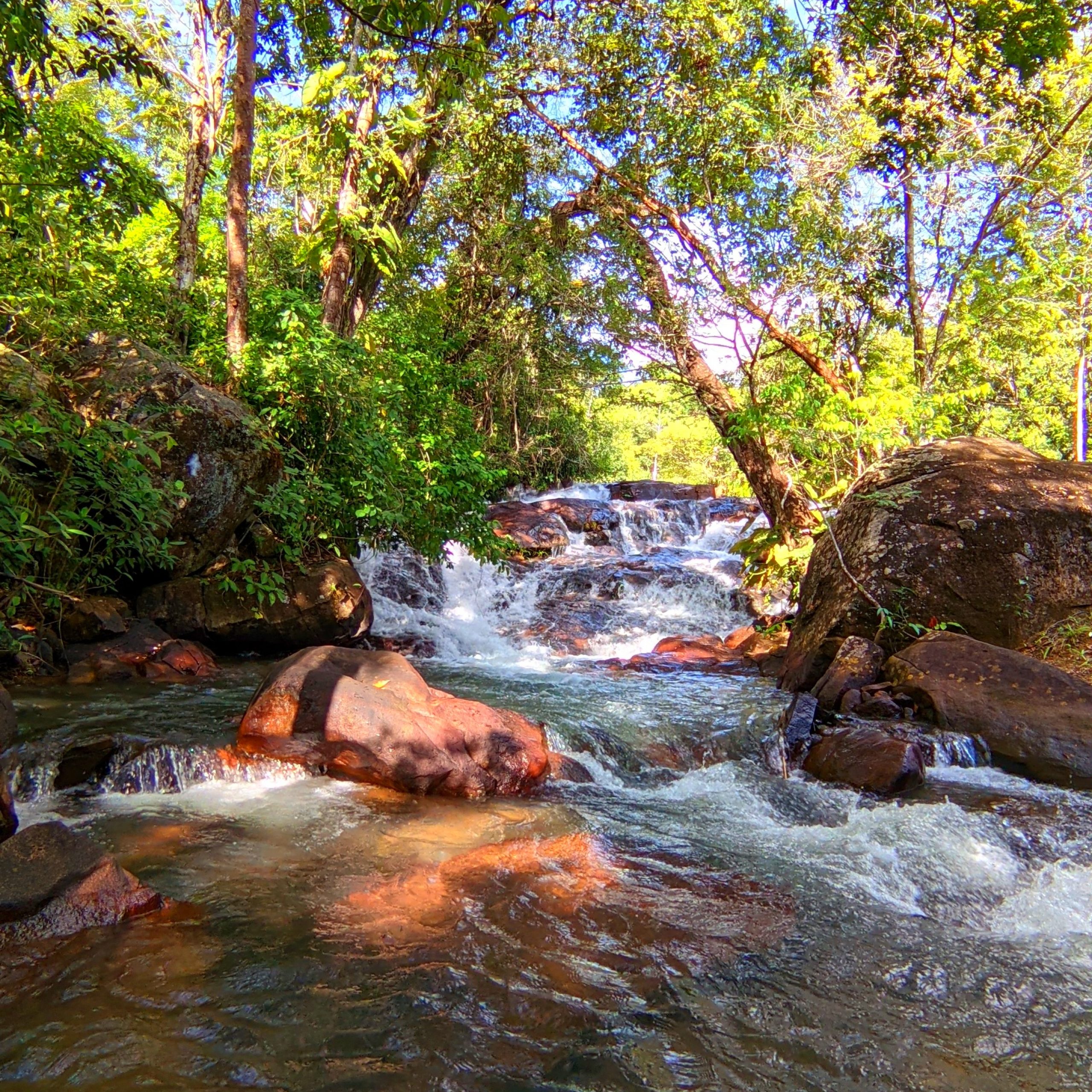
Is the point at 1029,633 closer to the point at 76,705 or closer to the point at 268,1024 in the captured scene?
the point at 268,1024

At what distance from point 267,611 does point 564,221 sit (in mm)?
8329

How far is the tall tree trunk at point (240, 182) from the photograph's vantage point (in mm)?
7879

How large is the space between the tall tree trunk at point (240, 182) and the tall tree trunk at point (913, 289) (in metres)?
8.99

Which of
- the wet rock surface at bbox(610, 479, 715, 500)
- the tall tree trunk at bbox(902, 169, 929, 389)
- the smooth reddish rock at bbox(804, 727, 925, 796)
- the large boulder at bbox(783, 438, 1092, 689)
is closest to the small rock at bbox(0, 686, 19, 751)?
the smooth reddish rock at bbox(804, 727, 925, 796)

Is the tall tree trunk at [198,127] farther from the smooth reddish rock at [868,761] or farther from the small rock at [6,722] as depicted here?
the smooth reddish rock at [868,761]

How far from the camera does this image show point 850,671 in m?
6.67

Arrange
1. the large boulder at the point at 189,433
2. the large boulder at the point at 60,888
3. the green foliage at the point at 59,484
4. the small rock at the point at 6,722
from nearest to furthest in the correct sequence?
the large boulder at the point at 60,888, the small rock at the point at 6,722, the green foliage at the point at 59,484, the large boulder at the point at 189,433

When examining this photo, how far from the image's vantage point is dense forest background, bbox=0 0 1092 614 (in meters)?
8.12

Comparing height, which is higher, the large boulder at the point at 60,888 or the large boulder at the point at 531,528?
the large boulder at the point at 531,528

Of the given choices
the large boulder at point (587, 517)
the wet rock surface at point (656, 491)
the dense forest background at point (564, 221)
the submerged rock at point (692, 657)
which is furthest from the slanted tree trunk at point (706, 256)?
the wet rock surface at point (656, 491)

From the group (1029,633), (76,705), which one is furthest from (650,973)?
(1029,633)

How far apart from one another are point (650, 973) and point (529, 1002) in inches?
20.3

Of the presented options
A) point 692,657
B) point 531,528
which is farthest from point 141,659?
point 531,528

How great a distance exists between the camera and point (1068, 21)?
9.20 metres
